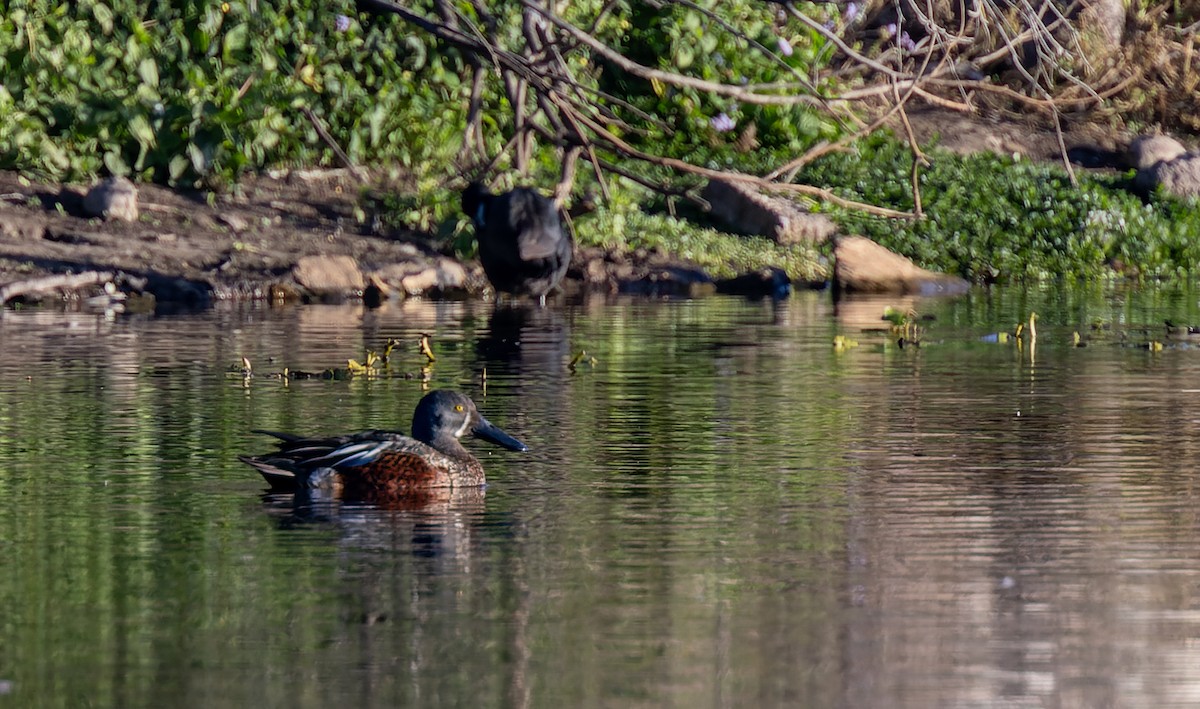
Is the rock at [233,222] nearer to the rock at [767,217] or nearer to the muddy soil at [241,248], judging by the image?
the muddy soil at [241,248]

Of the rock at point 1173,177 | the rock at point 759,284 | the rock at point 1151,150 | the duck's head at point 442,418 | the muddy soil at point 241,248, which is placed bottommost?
the duck's head at point 442,418

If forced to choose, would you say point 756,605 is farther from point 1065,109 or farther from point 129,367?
point 1065,109

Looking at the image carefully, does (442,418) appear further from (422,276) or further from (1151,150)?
(1151,150)

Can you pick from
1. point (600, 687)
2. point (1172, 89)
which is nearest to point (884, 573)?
point (600, 687)

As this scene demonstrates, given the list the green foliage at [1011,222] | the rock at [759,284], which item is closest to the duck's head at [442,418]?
the rock at [759,284]

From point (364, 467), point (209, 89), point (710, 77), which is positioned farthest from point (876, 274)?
point (364, 467)

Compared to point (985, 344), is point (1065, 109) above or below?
above

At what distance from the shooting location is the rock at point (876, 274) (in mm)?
20891

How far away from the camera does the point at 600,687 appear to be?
4.98 m

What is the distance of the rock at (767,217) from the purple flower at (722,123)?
734 millimetres

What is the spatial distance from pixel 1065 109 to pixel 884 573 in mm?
23305

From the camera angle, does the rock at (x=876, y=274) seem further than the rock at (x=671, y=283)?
Yes

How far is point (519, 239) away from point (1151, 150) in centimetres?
1046

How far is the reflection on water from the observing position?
512cm
